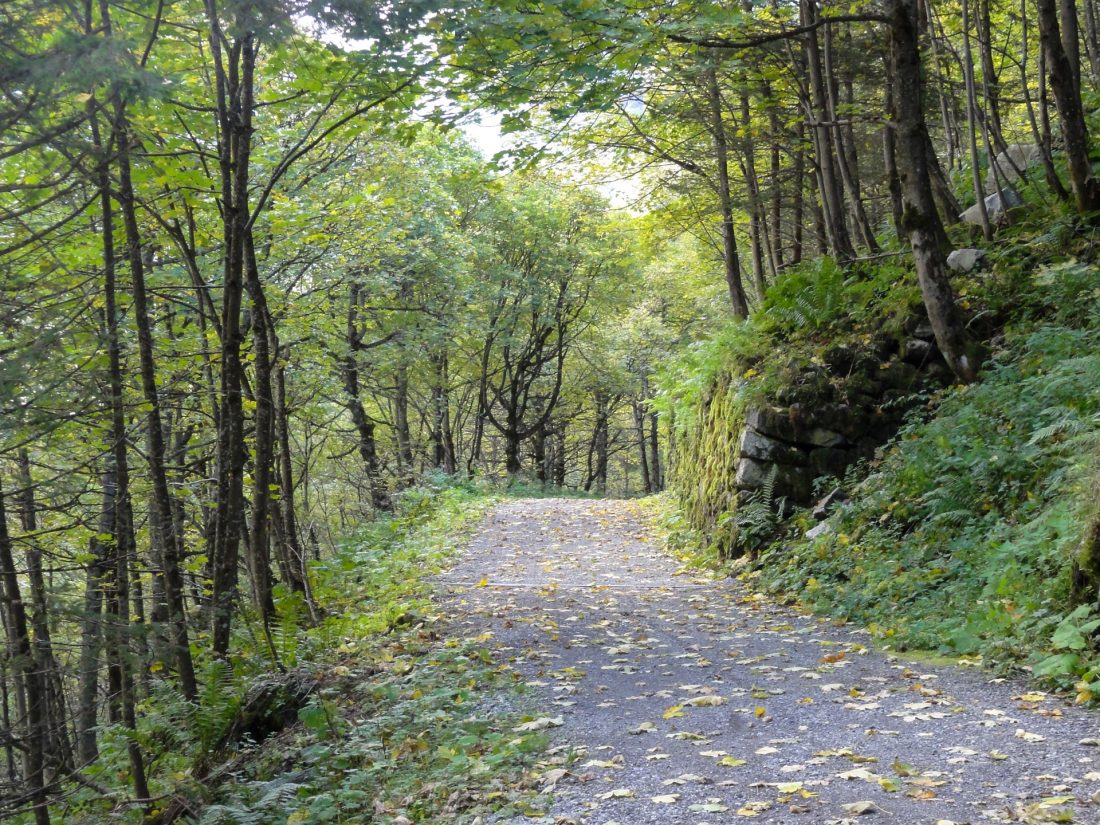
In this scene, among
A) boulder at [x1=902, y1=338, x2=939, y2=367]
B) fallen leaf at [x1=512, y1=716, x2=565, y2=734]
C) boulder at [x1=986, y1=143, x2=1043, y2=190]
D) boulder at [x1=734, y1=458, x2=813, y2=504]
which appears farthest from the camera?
boulder at [x1=986, y1=143, x2=1043, y2=190]

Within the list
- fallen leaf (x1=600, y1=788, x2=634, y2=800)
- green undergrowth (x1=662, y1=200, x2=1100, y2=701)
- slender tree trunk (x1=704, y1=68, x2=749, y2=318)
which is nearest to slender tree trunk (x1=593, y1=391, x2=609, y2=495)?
slender tree trunk (x1=704, y1=68, x2=749, y2=318)

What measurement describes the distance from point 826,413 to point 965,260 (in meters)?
2.67

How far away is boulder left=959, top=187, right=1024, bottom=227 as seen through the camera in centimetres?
1068

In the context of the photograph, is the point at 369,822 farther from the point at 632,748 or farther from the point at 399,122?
the point at 399,122

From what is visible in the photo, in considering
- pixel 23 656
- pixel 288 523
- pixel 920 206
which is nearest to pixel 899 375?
pixel 920 206

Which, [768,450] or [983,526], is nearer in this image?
[983,526]

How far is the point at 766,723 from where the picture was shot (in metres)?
5.00

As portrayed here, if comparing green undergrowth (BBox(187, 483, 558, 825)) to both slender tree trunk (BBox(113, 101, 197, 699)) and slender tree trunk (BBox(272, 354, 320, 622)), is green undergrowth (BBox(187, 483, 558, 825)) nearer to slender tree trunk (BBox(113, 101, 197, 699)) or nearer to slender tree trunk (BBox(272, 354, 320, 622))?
slender tree trunk (BBox(272, 354, 320, 622))

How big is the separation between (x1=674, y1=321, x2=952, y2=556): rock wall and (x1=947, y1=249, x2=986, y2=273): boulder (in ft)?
3.49

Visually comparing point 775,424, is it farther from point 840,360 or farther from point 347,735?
point 347,735

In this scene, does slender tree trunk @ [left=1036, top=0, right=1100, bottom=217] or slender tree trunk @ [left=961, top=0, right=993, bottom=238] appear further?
slender tree trunk @ [left=961, top=0, right=993, bottom=238]

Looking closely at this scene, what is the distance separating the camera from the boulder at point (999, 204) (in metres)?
10.7

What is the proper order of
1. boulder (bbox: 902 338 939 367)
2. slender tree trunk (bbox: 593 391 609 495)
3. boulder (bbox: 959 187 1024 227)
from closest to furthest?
boulder (bbox: 902 338 939 367) → boulder (bbox: 959 187 1024 227) → slender tree trunk (bbox: 593 391 609 495)

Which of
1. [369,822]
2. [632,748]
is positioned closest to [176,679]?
[369,822]
